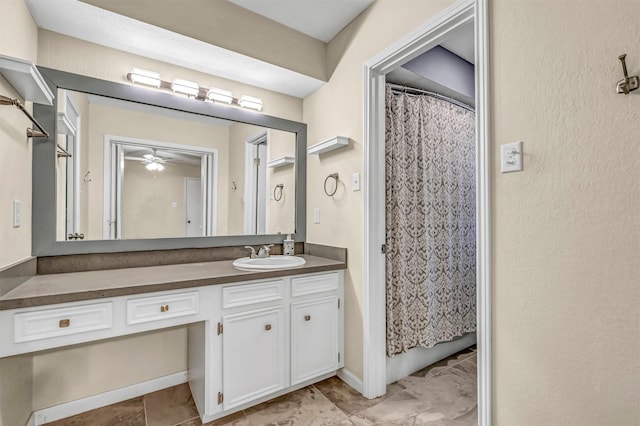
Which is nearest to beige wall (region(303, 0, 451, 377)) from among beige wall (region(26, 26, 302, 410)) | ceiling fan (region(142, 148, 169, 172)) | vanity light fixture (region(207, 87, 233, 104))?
vanity light fixture (region(207, 87, 233, 104))

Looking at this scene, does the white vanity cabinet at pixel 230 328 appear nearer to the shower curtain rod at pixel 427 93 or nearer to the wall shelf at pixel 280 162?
the wall shelf at pixel 280 162

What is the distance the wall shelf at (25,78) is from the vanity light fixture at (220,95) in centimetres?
98

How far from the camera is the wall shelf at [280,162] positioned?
2521 millimetres

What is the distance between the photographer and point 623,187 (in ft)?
3.14

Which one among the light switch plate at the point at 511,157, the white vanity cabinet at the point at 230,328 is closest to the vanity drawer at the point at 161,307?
the white vanity cabinet at the point at 230,328

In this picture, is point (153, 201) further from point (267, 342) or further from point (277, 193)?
point (267, 342)

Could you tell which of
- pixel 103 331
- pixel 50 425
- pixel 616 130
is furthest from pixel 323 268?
pixel 50 425

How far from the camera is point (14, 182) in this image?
1.40m

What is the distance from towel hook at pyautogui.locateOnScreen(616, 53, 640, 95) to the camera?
36.3 inches

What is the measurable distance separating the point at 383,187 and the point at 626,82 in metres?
1.23

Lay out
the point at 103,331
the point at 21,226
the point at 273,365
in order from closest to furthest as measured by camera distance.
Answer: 1. the point at 103,331
2. the point at 21,226
3. the point at 273,365

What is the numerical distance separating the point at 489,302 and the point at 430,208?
117cm

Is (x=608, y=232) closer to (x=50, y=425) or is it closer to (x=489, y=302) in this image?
(x=489, y=302)

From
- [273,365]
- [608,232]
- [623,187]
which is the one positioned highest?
[623,187]
